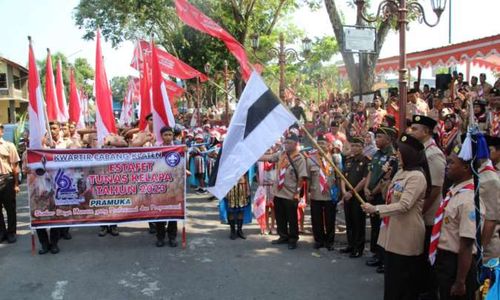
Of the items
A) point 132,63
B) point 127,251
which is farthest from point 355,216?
point 132,63

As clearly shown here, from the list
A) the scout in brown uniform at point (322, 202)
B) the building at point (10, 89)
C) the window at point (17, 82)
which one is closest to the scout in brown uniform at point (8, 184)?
the scout in brown uniform at point (322, 202)

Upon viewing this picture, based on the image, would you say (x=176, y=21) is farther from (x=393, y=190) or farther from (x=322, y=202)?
(x=393, y=190)

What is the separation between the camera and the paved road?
5602mm

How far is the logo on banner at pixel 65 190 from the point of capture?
721cm

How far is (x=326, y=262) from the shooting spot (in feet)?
22.2

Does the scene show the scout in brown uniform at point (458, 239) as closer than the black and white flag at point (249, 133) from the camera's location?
Yes

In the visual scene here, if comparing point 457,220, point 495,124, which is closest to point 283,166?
point 495,124

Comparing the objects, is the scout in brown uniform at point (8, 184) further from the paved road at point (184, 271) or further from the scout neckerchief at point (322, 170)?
the scout neckerchief at point (322, 170)

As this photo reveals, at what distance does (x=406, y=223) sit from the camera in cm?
430

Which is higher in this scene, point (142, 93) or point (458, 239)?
point (142, 93)

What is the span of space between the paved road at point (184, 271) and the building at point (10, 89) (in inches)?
1769

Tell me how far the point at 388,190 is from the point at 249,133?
1550 millimetres

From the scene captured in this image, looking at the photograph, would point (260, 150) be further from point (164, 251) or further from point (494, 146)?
point (164, 251)

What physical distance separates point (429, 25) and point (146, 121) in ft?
Result: 18.8
